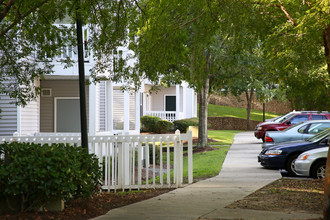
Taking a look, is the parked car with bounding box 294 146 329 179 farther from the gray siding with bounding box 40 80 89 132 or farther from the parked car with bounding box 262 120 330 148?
the gray siding with bounding box 40 80 89 132

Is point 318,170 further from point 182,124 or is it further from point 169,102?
point 169,102

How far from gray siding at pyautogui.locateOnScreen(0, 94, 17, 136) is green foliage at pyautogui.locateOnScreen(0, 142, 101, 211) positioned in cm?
1084

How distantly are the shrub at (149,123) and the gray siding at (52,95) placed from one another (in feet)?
45.4

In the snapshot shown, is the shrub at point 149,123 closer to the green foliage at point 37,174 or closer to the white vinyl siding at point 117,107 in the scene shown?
the white vinyl siding at point 117,107

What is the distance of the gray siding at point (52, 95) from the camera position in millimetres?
23297

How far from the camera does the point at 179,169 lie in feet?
40.9

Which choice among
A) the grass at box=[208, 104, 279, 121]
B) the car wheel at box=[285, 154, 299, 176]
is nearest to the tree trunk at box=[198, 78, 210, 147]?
the car wheel at box=[285, 154, 299, 176]

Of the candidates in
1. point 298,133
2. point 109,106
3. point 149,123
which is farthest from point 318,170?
point 149,123

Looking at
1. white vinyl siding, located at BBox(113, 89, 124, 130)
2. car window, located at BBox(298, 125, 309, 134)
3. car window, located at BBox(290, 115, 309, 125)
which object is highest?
white vinyl siding, located at BBox(113, 89, 124, 130)

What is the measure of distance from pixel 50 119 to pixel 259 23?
12160 mm

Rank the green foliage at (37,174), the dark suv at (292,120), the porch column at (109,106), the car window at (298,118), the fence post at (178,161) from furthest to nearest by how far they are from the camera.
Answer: the car window at (298,118)
the dark suv at (292,120)
the porch column at (109,106)
the fence post at (178,161)
the green foliage at (37,174)

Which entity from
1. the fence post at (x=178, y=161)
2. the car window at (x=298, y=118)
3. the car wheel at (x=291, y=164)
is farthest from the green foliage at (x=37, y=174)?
the car window at (x=298, y=118)

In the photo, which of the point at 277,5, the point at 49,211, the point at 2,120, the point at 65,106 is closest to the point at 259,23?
the point at 277,5

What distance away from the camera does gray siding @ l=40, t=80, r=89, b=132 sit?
917 inches
